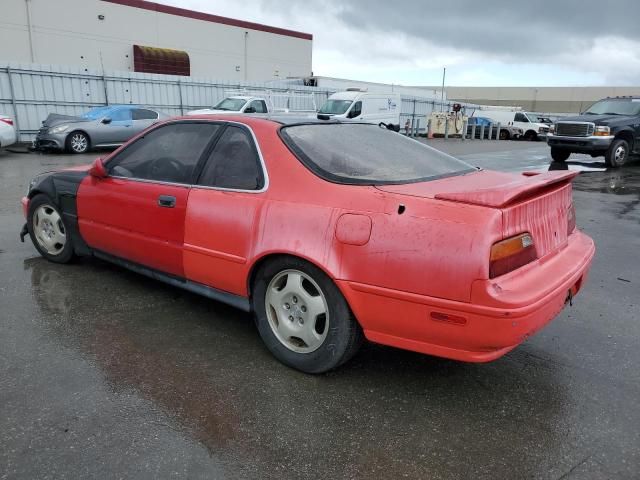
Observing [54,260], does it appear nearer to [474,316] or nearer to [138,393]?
[138,393]

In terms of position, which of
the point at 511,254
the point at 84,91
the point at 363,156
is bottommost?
the point at 511,254

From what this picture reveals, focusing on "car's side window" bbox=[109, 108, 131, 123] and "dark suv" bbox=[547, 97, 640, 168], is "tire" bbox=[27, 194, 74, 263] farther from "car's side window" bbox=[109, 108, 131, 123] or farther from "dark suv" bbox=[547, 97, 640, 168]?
"dark suv" bbox=[547, 97, 640, 168]

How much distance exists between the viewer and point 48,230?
4.74 meters

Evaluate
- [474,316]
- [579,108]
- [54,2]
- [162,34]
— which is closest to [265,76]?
[162,34]

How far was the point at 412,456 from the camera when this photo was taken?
91.4 inches

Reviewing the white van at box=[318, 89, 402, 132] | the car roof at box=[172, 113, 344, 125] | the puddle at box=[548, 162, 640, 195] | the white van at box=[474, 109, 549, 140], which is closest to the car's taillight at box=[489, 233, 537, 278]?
the car roof at box=[172, 113, 344, 125]

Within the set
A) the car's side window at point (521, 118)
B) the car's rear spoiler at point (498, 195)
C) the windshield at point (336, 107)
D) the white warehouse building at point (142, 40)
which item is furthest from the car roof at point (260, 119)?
the car's side window at point (521, 118)

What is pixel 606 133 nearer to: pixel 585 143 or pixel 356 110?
pixel 585 143

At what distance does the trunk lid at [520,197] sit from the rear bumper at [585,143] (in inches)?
482

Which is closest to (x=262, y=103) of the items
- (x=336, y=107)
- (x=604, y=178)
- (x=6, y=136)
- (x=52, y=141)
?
(x=336, y=107)

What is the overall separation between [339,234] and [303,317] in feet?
1.84

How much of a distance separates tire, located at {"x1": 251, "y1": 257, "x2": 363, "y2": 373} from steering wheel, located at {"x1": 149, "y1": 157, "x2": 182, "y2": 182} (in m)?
1.04

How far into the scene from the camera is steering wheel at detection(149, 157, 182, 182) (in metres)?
3.63

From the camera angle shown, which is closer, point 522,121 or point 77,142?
point 77,142
